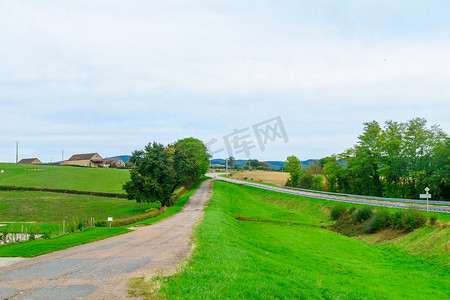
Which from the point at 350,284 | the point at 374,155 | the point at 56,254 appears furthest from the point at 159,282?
the point at 374,155

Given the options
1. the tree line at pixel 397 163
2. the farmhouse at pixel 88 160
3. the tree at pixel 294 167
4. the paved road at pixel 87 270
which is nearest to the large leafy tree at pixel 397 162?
the tree line at pixel 397 163

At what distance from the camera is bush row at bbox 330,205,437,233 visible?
91.5 feet

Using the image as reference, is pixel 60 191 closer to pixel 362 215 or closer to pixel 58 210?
pixel 58 210

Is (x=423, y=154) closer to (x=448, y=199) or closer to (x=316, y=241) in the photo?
(x=448, y=199)

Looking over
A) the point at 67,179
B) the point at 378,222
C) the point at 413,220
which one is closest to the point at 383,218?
the point at 378,222

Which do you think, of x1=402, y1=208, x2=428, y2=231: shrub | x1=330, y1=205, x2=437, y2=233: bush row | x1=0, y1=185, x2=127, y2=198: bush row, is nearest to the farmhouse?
x1=0, y1=185, x2=127, y2=198: bush row

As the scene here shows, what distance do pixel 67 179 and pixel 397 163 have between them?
8926 centimetres

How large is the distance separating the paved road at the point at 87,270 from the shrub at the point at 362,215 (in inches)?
1111

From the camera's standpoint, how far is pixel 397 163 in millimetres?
50844

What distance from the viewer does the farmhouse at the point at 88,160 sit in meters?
156

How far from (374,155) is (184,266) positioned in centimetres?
5717

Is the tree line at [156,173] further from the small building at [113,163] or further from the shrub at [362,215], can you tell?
the small building at [113,163]

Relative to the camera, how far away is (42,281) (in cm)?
970

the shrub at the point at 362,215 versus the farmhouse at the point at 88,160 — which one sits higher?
the farmhouse at the point at 88,160
